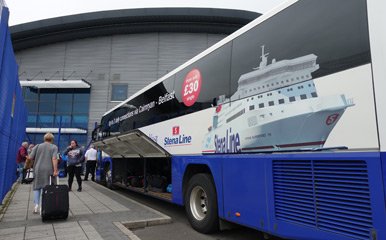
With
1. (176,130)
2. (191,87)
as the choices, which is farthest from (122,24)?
(191,87)

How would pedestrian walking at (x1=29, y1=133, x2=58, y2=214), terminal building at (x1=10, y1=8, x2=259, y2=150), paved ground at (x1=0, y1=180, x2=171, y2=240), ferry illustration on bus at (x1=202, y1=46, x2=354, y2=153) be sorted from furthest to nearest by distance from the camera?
terminal building at (x1=10, y1=8, x2=259, y2=150) → pedestrian walking at (x1=29, y1=133, x2=58, y2=214) → paved ground at (x1=0, y1=180, x2=171, y2=240) → ferry illustration on bus at (x1=202, y1=46, x2=354, y2=153)

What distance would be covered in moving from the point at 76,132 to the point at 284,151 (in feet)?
87.1

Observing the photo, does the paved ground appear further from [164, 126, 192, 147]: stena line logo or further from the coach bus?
[164, 126, 192, 147]: stena line logo

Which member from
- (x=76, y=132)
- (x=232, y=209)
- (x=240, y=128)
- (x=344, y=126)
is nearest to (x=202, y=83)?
(x=240, y=128)

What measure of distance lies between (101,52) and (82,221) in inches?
1033

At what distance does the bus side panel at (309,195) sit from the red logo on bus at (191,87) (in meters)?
1.80

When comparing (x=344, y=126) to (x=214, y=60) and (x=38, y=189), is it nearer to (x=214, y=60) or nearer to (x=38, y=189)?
(x=214, y=60)

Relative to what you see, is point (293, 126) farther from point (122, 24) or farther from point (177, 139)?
point (122, 24)

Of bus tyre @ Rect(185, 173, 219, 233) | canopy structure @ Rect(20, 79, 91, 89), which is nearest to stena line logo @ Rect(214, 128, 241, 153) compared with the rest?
bus tyre @ Rect(185, 173, 219, 233)

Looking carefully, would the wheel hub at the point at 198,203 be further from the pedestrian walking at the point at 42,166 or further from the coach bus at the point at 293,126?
the pedestrian walking at the point at 42,166

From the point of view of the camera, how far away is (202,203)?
5816mm

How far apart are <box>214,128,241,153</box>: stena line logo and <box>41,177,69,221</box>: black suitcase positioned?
3285 mm

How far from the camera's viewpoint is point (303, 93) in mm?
3609

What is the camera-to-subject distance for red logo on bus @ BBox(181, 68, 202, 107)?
20.1ft
